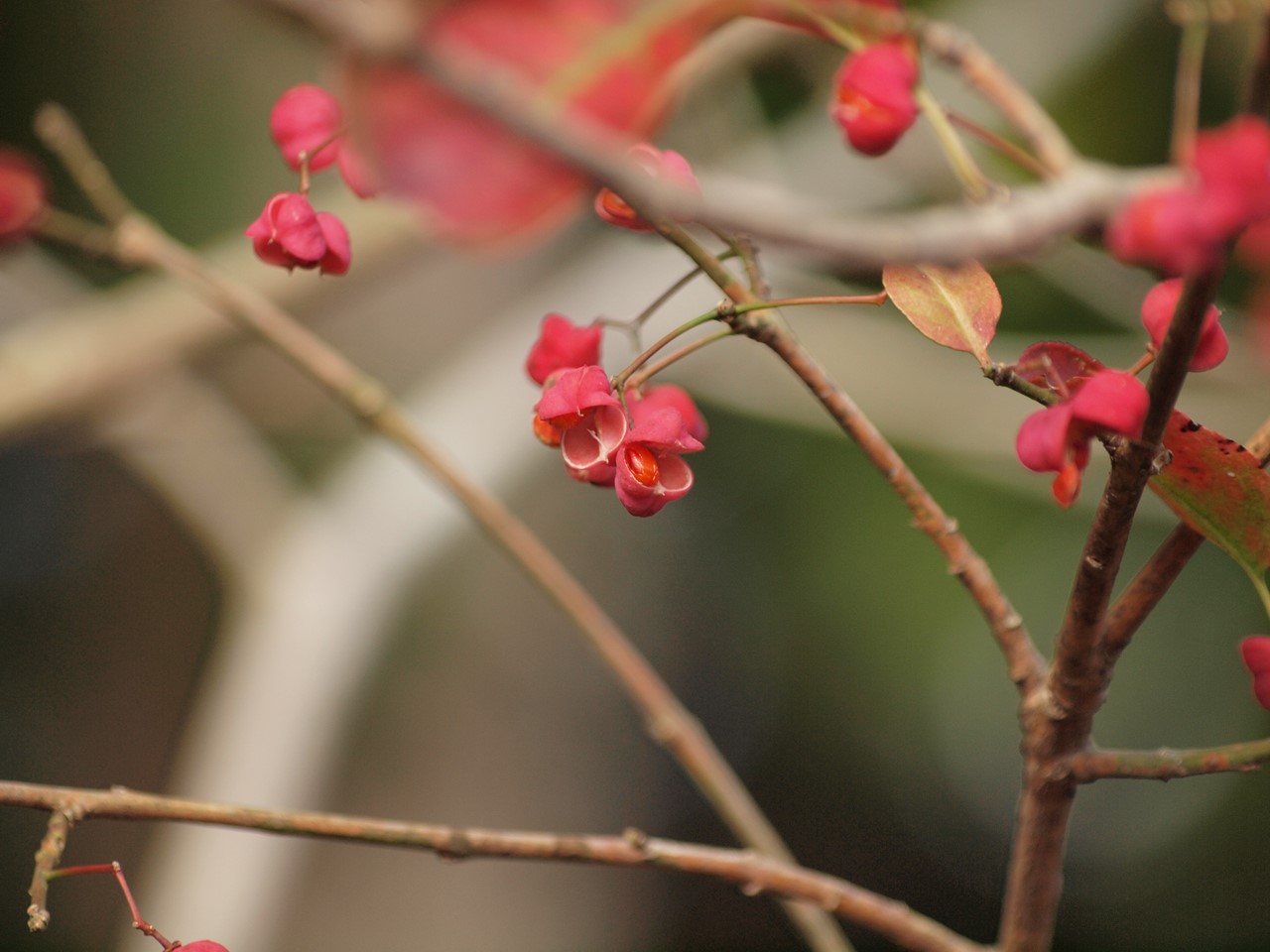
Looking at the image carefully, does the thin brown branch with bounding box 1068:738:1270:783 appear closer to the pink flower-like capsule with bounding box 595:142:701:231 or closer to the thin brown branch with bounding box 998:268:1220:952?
the thin brown branch with bounding box 998:268:1220:952

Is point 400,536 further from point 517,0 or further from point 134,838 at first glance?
point 134,838

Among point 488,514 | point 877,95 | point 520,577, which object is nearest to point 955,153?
point 877,95

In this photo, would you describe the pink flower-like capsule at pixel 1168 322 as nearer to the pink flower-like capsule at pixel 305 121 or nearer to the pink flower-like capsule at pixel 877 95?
the pink flower-like capsule at pixel 877 95

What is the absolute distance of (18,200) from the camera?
417mm

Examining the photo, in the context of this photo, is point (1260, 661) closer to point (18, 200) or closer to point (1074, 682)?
point (1074, 682)

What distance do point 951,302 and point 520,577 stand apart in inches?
76.8

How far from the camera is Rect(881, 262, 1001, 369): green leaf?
0.26 meters

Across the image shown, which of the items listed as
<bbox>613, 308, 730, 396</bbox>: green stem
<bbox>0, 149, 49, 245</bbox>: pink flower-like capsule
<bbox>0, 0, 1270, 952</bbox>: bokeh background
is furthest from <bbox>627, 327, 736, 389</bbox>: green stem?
<bbox>0, 0, 1270, 952</bbox>: bokeh background

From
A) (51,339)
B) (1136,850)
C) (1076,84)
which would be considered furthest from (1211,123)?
(51,339)

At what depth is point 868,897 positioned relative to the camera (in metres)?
0.32

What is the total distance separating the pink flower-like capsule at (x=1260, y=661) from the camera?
272mm

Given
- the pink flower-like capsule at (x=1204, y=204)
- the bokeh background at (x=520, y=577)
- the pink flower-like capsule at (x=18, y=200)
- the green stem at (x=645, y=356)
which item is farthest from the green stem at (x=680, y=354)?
the bokeh background at (x=520, y=577)

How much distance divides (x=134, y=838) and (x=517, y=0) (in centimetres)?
234

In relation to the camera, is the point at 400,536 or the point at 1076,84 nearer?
the point at 400,536
